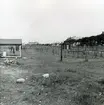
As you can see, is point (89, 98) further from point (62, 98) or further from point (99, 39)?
point (99, 39)

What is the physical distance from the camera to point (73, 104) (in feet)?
21.8

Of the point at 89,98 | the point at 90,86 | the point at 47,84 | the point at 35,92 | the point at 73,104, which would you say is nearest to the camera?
the point at 73,104

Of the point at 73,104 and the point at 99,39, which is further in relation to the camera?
the point at 99,39

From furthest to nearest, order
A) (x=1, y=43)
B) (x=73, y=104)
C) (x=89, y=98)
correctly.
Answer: (x=1, y=43) < (x=89, y=98) < (x=73, y=104)

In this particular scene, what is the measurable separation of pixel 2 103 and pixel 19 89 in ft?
7.47

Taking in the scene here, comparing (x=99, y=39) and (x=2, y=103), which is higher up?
(x=99, y=39)

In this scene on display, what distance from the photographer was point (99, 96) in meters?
7.40

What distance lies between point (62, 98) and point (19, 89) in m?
2.58

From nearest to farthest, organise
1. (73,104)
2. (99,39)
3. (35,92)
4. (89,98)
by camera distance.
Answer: (73,104) < (89,98) < (35,92) < (99,39)

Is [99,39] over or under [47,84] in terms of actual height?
over

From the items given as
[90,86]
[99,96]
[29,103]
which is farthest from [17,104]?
[90,86]

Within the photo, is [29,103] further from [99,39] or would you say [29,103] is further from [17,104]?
[99,39]

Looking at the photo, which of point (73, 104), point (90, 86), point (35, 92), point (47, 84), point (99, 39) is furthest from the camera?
point (99, 39)

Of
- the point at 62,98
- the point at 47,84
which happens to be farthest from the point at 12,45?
the point at 62,98
